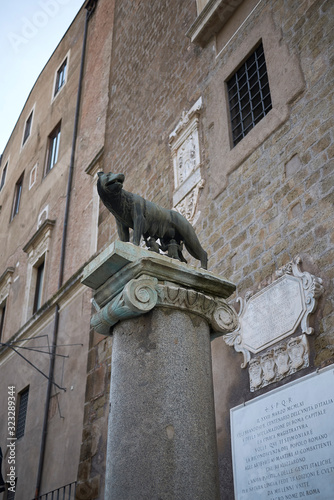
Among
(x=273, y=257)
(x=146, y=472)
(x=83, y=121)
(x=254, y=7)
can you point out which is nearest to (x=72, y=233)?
(x=83, y=121)

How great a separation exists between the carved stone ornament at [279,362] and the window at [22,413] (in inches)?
306

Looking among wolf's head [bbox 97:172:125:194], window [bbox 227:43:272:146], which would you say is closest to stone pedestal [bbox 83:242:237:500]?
wolf's head [bbox 97:172:125:194]

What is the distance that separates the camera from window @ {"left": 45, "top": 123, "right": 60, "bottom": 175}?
16.9 meters

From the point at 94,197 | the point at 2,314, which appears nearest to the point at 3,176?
the point at 2,314

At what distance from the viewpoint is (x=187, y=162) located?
358 inches

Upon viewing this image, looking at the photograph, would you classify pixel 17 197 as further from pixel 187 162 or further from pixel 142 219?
pixel 142 219

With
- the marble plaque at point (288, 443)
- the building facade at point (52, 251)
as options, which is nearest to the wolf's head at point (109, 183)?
the marble plaque at point (288, 443)

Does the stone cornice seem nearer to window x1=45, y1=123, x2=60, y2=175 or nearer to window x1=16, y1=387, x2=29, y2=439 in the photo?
window x1=45, y1=123, x2=60, y2=175

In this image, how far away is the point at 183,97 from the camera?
9992 millimetres

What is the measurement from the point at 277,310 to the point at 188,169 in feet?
11.7

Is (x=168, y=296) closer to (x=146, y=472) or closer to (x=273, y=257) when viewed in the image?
(x=146, y=472)

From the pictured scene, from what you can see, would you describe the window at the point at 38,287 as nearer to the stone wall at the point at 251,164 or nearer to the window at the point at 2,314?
the window at the point at 2,314

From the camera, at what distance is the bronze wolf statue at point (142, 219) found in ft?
14.9

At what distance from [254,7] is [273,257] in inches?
161
